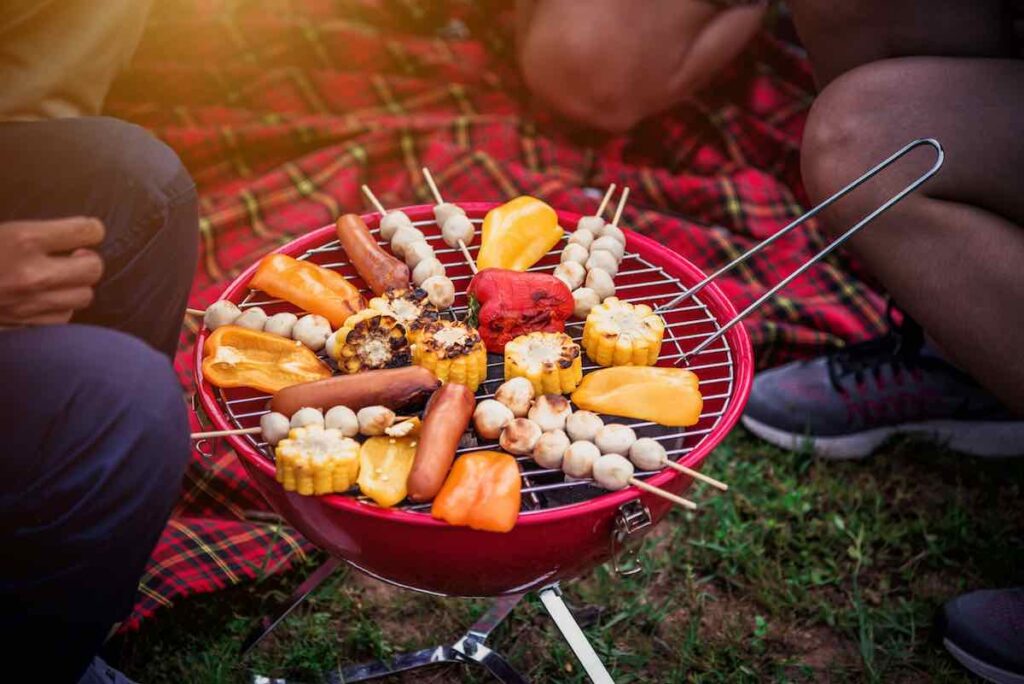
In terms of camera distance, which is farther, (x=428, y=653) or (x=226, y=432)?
(x=428, y=653)

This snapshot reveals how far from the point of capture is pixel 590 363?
215cm

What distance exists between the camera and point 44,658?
5.87 feet

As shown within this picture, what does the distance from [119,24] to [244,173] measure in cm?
174

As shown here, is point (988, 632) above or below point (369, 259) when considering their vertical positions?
below

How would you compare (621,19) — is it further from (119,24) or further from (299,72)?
(119,24)

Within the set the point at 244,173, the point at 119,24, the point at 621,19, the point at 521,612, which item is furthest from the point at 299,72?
the point at 521,612

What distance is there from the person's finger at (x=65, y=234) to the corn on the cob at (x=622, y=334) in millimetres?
1109

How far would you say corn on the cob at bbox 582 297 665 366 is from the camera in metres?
2.05

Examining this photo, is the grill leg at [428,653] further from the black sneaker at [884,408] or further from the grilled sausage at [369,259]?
the black sneaker at [884,408]

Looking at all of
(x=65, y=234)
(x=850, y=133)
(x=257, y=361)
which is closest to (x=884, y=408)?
(x=850, y=133)

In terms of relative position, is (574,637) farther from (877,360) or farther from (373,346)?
(877,360)

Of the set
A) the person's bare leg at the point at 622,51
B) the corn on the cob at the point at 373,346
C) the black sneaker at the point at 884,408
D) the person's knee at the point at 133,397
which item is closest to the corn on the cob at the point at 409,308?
the corn on the cob at the point at 373,346

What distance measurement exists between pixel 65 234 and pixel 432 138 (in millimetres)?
2574

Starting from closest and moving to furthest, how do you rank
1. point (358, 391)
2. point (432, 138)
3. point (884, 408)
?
point (358, 391), point (884, 408), point (432, 138)
